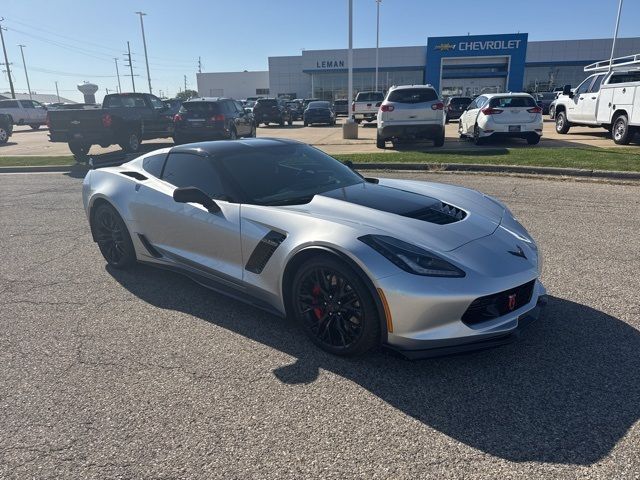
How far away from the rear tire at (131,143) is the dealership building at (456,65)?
134 feet

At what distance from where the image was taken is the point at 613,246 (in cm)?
519

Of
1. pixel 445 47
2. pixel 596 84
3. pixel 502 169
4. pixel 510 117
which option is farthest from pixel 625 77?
pixel 445 47

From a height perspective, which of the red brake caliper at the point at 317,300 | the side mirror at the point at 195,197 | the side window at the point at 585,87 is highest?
the side window at the point at 585,87

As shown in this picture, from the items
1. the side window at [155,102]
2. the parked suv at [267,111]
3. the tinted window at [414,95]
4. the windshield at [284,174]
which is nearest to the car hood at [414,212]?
the windshield at [284,174]

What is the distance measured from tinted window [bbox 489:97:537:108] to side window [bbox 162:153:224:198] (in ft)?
38.7

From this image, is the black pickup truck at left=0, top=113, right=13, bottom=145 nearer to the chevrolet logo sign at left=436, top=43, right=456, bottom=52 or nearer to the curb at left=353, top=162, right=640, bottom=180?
the curb at left=353, top=162, right=640, bottom=180

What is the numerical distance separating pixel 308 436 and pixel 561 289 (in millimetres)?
2759

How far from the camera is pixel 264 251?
3.39m

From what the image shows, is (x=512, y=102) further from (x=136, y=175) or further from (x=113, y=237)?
(x=113, y=237)

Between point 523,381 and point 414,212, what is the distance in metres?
1.31

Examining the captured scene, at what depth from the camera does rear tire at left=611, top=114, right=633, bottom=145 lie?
1332 cm

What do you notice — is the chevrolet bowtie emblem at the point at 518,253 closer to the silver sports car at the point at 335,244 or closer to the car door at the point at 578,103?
the silver sports car at the point at 335,244

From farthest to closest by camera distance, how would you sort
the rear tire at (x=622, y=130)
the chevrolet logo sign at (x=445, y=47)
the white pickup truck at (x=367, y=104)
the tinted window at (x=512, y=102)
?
1. the chevrolet logo sign at (x=445, y=47)
2. the white pickup truck at (x=367, y=104)
3. the tinted window at (x=512, y=102)
4. the rear tire at (x=622, y=130)

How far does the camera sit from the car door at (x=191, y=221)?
365 cm
